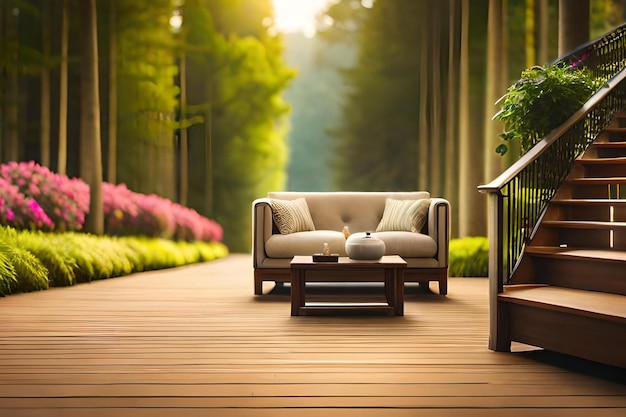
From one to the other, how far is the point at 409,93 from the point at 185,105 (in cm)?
414

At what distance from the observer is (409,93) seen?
12164mm

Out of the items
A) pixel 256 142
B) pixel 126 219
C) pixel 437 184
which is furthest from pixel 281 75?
pixel 126 219

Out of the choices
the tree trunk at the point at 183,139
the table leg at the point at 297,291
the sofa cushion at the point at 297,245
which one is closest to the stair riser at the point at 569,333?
the table leg at the point at 297,291

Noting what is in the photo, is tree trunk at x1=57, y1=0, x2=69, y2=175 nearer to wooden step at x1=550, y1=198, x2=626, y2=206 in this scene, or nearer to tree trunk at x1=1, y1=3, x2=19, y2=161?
tree trunk at x1=1, y1=3, x2=19, y2=161

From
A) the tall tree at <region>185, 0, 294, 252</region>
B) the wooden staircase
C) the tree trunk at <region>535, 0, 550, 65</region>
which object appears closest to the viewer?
the wooden staircase

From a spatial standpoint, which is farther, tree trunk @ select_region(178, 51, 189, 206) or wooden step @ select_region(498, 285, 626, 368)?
tree trunk @ select_region(178, 51, 189, 206)

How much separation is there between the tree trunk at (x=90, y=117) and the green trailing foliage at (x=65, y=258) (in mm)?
352

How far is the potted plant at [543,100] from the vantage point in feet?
13.6

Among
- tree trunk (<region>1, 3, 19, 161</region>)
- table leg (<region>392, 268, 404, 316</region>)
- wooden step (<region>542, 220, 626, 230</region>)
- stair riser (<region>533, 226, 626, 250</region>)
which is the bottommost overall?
table leg (<region>392, 268, 404, 316</region>)

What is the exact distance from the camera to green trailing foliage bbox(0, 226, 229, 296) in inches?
210

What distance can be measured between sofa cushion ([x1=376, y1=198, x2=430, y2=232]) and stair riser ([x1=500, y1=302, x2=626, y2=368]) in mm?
2323

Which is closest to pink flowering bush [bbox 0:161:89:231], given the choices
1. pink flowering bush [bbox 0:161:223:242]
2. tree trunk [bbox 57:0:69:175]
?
pink flowering bush [bbox 0:161:223:242]

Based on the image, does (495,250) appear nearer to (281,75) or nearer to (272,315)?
(272,315)

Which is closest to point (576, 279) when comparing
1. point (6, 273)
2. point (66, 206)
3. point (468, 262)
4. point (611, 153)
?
point (611, 153)
